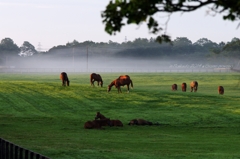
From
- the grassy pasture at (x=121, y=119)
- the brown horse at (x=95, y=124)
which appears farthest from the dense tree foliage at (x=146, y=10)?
the brown horse at (x=95, y=124)

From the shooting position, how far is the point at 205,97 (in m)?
50.3

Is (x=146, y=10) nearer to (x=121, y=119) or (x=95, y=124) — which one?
(x=95, y=124)

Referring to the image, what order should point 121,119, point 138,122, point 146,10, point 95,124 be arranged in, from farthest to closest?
point 121,119, point 138,122, point 95,124, point 146,10

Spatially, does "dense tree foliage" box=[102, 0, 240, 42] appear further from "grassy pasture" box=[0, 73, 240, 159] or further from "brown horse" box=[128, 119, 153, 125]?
"brown horse" box=[128, 119, 153, 125]

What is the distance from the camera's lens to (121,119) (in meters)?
37.9

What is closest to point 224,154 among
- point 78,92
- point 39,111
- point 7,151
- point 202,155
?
point 202,155

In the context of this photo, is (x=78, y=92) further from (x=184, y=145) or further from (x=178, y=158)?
(x=178, y=158)

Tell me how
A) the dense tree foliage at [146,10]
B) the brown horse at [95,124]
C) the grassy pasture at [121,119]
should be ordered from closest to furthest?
the dense tree foliage at [146,10] < the grassy pasture at [121,119] < the brown horse at [95,124]

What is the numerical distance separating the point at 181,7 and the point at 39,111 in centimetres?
3344

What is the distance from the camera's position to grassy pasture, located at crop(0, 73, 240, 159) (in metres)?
22.5

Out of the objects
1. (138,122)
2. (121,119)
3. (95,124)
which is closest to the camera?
(95,124)

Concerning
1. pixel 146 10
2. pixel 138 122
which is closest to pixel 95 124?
pixel 138 122

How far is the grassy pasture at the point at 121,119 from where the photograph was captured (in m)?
22.5

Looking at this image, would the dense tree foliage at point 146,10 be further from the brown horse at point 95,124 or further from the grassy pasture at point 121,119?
the brown horse at point 95,124
